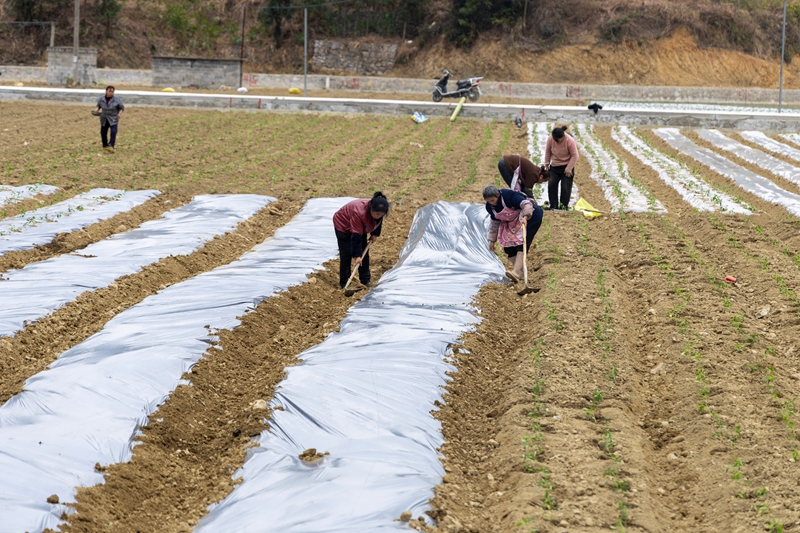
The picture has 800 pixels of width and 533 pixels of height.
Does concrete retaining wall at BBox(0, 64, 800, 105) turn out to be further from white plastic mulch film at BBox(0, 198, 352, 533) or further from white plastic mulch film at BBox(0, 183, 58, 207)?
white plastic mulch film at BBox(0, 198, 352, 533)

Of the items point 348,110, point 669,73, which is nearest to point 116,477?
point 348,110

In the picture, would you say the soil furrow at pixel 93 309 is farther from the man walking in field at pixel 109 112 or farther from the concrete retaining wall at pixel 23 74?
the concrete retaining wall at pixel 23 74

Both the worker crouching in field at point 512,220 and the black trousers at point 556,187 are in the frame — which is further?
the black trousers at point 556,187

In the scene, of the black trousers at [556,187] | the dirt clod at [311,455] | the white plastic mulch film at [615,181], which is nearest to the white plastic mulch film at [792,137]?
the white plastic mulch film at [615,181]

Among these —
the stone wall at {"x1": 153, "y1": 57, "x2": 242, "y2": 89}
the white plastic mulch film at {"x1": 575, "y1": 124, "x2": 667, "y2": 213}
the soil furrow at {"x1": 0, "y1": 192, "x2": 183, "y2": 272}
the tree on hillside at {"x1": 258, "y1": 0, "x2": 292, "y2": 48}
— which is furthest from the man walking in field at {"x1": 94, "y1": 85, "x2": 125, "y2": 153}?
the tree on hillside at {"x1": 258, "y1": 0, "x2": 292, "y2": 48}

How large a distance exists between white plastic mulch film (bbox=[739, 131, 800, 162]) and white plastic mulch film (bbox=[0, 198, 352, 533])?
13.2 meters

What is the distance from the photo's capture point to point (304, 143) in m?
19.3

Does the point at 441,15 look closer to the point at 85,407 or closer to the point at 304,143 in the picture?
the point at 304,143

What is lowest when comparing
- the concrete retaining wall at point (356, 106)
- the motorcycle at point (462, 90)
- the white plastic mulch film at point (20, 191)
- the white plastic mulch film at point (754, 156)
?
the white plastic mulch film at point (20, 191)

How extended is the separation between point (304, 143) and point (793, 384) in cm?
1461

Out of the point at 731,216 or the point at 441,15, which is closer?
the point at 731,216

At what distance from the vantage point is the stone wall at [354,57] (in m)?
43.7

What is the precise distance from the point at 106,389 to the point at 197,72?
97.0ft

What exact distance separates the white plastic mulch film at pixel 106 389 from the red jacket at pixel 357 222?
79 cm
